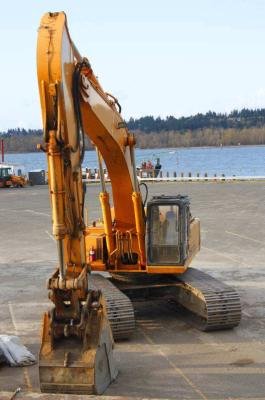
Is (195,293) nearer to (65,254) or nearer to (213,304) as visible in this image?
(213,304)

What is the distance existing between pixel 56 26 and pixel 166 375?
5524 mm

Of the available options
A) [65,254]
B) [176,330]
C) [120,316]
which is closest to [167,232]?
[176,330]

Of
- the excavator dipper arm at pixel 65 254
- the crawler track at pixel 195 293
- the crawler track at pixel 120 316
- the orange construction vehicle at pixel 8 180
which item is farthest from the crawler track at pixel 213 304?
the orange construction vehicle at pixel 8 180

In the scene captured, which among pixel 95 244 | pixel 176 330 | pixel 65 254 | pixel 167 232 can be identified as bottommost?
pixel 176 330

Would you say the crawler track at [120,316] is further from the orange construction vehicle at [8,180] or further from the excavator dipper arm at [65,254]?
the orange construction vehicle at [8,180]

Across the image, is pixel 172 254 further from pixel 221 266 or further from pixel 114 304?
pixel 221 266

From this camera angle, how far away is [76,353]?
8.70 meters

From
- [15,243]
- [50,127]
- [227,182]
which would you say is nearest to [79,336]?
[50,127]

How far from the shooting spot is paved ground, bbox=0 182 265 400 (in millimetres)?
9781

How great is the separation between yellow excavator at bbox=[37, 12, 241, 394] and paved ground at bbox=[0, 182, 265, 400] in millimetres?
454

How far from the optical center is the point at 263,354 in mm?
11070

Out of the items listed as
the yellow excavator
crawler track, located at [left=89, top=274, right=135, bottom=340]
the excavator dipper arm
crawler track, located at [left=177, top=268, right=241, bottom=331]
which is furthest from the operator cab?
the excavator dipper arm

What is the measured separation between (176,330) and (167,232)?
191 centimetres

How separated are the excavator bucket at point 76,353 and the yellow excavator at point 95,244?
0.04 ft
